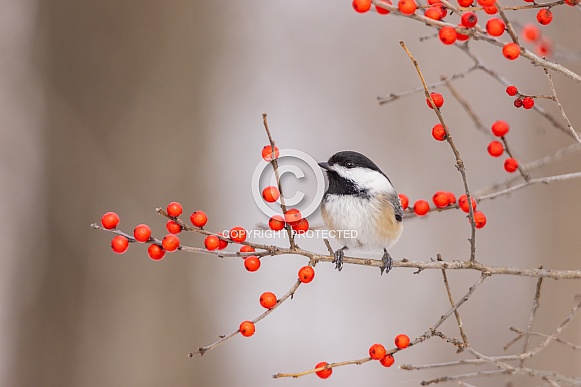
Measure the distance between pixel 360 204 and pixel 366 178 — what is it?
0.27 ft

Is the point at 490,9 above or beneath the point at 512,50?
above

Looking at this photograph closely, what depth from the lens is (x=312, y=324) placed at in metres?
4.29

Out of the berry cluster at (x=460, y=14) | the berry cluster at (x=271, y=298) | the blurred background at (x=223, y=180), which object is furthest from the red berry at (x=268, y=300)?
the blurred background at (x=223, y=180)

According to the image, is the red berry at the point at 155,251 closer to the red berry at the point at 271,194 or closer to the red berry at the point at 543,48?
the red berry at the point at 271,194

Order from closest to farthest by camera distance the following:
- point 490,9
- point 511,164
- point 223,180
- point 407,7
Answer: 1. point 407,7
2. point 490,9
3. point 511,164
4. point 223,180

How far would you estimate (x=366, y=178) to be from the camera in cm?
203

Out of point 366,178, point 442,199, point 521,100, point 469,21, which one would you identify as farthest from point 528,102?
point 366,178

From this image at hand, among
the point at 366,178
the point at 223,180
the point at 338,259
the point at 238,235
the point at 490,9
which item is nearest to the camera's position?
the point at 490,9

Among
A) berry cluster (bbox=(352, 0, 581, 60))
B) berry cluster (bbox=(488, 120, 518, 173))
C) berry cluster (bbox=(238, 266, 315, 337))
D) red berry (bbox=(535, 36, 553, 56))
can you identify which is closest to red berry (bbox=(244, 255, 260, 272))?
berry cluster (bbox=(238, 266, 315, 337))

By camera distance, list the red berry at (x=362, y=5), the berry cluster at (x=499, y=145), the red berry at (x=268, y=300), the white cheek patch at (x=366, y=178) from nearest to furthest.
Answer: the red berry at (x=362, y=5) → the red berry at (x=268, y=300) → the berry cluster at (x=499, y=145) → the white cheek patch at (x=366, y=178)

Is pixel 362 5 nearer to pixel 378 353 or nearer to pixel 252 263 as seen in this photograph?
pixel 252 263

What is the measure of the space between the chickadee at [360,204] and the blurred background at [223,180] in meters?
0.55

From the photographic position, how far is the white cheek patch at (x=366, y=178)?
6.53 ft

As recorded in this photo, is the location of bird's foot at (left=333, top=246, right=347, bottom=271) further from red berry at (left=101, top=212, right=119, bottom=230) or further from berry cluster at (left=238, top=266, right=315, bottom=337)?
red berry at (left=101, top=212, right=119, bottom=230)
